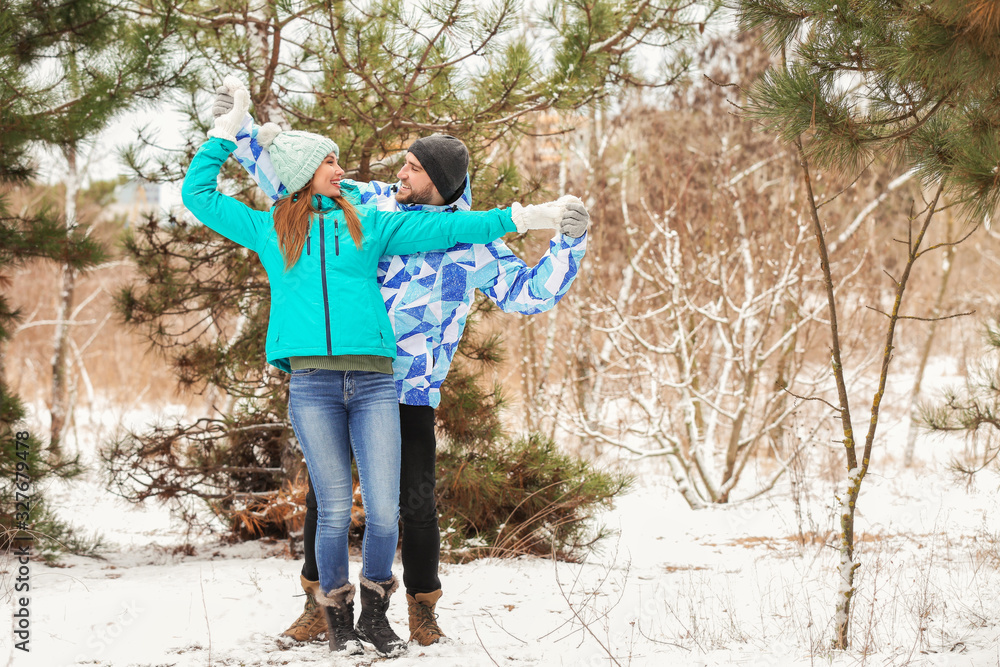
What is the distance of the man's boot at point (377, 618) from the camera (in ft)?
7.21

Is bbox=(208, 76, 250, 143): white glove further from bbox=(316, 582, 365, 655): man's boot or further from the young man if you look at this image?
bbox=(316, 582, 365, 655): man's boot

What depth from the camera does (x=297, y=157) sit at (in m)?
2.20

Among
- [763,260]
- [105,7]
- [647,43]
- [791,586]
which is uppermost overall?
[105,7]

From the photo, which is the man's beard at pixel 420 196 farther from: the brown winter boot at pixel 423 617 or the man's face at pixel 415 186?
the brown winter boot at pixel 423 617

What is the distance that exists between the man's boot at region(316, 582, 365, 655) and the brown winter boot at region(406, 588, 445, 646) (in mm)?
192

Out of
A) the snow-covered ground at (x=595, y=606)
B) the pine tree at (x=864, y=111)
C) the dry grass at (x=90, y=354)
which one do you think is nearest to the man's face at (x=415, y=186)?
the pine tree at (x=864, y=111)

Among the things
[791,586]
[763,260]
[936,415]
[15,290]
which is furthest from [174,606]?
[15,290]

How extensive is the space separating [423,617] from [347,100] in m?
2.23

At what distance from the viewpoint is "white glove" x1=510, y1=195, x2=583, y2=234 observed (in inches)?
81.5

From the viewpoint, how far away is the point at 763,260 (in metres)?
5.80

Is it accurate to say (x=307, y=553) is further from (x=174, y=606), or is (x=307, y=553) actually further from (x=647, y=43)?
(x=647, y=43)

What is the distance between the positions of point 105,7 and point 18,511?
2556 millimetres

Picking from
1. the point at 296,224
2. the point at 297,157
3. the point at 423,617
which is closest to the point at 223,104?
the point at 297,157

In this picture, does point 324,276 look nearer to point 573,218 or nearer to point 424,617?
point 573,218
